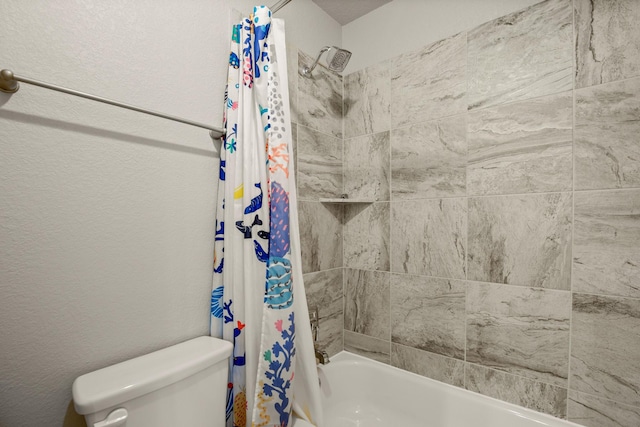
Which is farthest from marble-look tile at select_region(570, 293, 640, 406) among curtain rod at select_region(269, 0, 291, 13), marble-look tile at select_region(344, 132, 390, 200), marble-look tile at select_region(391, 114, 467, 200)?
curtain rod at select_region(269, 0, 291, 13)

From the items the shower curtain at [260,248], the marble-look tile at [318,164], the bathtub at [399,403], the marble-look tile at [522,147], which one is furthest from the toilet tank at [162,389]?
the marble-look tile at [522,147]

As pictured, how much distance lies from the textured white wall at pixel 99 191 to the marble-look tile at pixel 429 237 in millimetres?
946

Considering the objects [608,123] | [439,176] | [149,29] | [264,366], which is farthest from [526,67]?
[264,366]

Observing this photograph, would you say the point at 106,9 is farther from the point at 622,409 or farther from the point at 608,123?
the point at 622,409

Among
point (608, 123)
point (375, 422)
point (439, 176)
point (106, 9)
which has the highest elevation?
point (106, 9)

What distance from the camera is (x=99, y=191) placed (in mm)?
846

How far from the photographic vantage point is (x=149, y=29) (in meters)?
0.94

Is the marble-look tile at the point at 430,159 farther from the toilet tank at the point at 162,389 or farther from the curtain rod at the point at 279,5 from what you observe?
the toilet tank at the point at 162,389

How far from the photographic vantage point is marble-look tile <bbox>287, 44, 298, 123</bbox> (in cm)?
143

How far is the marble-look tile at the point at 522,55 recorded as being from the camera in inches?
43.6

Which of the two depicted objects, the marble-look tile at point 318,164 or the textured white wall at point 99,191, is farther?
the marble-look tile at point 318,164

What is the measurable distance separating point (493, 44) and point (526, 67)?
0.18 meters

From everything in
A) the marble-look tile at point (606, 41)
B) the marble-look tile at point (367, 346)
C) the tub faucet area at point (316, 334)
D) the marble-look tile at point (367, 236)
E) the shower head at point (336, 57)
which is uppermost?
the shower head at point (336, 57)

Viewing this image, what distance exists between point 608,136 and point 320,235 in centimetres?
124
